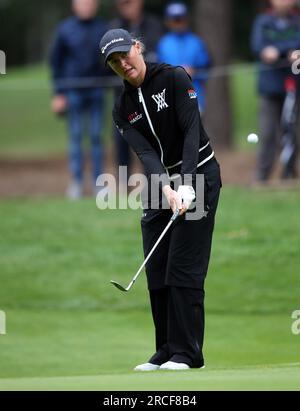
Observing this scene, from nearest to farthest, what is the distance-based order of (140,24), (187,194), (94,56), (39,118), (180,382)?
(180,382)
(187,194)
(140,24)
(94,56)
(39,118)

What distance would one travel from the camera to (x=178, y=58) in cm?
1458

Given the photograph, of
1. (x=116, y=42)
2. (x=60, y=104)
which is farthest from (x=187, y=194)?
(x=60, y=104)

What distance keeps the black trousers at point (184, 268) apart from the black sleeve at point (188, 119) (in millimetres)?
308

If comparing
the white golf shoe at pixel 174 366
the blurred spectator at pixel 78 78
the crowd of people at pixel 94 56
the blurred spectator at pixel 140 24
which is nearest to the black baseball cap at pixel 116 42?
the white golf shoe at pixel 174 366

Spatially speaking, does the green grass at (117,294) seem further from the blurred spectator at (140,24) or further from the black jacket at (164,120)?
the blurred spectator at (140,24)

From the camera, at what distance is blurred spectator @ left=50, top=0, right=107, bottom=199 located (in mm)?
14984

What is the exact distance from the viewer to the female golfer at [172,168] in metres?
7.29

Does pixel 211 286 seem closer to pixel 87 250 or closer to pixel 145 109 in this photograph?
pixel 87 250

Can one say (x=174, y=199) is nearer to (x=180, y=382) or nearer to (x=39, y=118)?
(x=180, y=382)

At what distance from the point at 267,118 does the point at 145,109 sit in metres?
7.52

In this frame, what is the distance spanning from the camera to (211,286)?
12008 mm

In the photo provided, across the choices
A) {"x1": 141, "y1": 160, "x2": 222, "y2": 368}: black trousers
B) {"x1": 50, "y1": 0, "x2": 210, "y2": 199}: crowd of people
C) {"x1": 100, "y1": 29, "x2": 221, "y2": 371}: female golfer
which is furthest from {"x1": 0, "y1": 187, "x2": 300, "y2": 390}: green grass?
{"x1": 50, "y1": 0, "x2": 210, "y2": 199}: crowd of people

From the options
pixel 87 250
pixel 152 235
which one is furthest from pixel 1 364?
pixel 87 250

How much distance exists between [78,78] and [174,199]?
885 centimetres
